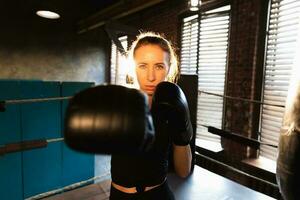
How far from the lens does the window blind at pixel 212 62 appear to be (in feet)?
11.4

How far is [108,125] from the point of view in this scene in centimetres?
69

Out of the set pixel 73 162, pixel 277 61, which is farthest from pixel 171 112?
pixel 73 162

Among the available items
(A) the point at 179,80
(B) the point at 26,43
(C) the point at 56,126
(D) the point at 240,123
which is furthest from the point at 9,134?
(B) the point at 26,43

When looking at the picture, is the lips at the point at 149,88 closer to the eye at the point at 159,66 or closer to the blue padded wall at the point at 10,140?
the eye at the point at 159,66

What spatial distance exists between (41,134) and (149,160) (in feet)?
7.73

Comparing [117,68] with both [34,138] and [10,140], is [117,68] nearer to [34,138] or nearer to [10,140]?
[34,138]

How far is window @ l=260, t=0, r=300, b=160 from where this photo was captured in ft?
8.70

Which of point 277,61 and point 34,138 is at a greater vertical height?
point 277,61

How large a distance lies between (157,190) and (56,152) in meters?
2.42

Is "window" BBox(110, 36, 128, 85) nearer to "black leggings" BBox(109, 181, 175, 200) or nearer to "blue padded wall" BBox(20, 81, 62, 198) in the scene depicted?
"blue padded wall" BBox(20, 81, 62, 198)

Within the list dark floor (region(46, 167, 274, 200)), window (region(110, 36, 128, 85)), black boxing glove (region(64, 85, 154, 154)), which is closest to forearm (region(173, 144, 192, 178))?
black boxing glove (region(64, 85, 154, 154))

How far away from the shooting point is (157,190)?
1.07 metres

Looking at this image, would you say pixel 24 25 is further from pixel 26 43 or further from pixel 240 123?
pixel 240 123

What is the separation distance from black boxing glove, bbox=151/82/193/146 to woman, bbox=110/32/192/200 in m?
0.05
